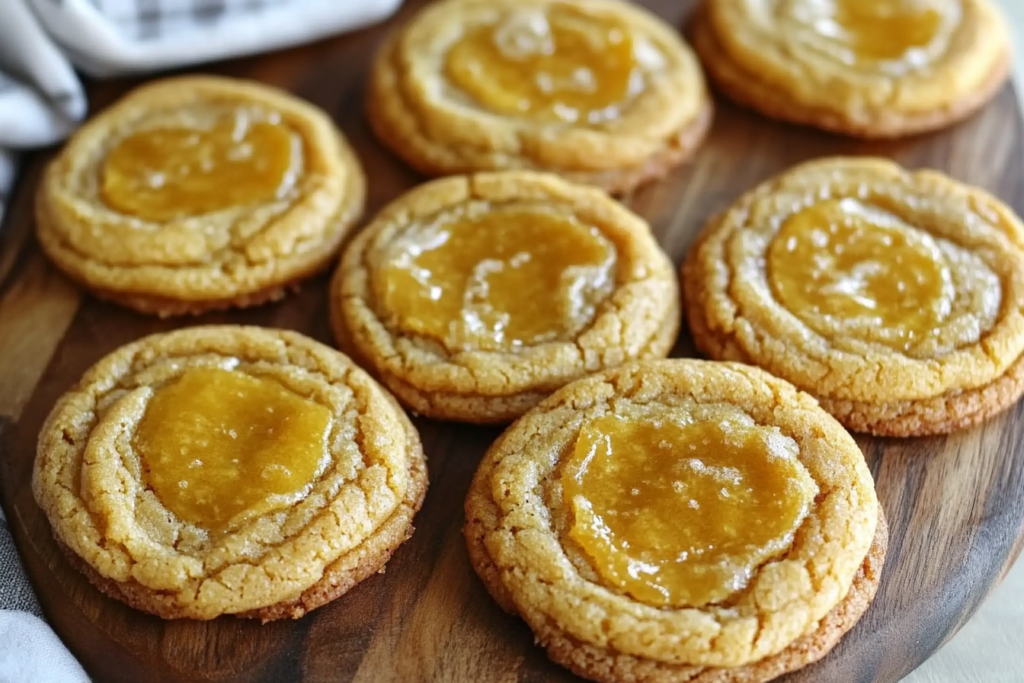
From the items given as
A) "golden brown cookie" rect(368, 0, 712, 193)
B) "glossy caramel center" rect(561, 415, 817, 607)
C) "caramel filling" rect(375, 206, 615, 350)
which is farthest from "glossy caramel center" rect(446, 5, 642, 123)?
"glossy caramel center" rect(561, 415, 817, 607)

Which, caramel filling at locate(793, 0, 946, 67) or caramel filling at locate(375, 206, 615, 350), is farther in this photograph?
caramel filling at locate(793, 0, 946, 67)

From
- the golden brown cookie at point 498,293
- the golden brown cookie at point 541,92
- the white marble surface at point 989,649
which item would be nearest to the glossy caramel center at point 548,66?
the golden brown cookie at point 541,92

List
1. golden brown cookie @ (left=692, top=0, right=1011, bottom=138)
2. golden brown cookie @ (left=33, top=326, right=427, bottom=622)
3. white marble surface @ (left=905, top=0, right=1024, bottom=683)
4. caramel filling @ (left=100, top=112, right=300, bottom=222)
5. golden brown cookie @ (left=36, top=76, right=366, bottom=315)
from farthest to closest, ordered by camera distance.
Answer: golden brown cookie @ (left=692, top=0, right=1011, bottom=138), caramel filling @ (left=100, top=112, right=300, bottom=222), golden brown cookie @ (left=36, top=76, right=366, bottom=315), white marble surface @ (left=905, top=0, right=1024, bottom=683), golden brown cookie @ (left=33, top=326, right=427, bottom=622)

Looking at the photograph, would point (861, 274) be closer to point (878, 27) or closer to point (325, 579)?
point (878, 27)

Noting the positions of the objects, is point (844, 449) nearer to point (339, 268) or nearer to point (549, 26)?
point (339, 268)

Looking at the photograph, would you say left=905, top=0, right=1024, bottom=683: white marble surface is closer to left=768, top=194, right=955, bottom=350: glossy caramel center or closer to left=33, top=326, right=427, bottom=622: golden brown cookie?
left=768, top=194, right=955, bottom=350: glossy caramel center

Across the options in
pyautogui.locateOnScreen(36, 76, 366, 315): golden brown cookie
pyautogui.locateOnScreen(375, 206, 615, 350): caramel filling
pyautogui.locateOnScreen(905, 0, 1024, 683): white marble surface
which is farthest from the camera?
pyautogui.locateOnScreen(36, 76, 366, 315): golden brown cookie

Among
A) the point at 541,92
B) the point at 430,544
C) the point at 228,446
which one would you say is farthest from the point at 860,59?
the point at 228,446

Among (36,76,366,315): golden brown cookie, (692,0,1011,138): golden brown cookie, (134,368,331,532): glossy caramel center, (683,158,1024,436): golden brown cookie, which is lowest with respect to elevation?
(134,368,331,532): glossy caramel center
